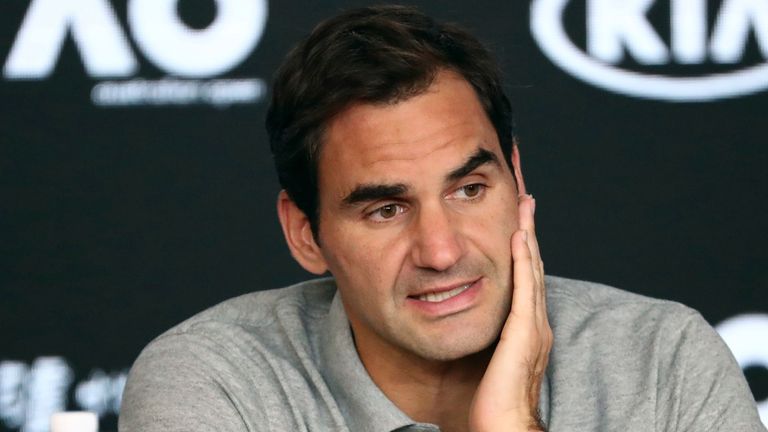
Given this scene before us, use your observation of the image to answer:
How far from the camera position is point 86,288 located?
3.66 metres

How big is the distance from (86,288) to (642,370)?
1778 millimetres

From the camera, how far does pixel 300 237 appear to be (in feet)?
8.71

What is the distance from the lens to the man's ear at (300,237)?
263 centimetres

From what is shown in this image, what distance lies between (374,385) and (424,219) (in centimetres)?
34

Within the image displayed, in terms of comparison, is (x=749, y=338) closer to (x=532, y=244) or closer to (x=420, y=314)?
(x=532, y=244)

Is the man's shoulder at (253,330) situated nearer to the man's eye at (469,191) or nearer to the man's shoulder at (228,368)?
the man's shoulder at (228,368)

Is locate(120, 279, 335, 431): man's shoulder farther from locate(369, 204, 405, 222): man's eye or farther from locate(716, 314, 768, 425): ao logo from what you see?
locate(716, 314, 768, 425): ao logo

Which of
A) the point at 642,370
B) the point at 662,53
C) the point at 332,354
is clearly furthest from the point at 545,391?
the point at 662,53

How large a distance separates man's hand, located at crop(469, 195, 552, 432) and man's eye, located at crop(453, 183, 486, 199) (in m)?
0.11

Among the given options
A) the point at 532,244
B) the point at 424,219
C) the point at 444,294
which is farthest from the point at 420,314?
the point at 532,244

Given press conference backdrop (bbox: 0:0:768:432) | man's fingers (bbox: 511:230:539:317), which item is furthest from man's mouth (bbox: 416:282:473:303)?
press conference backdrop (bbox: 0:0:768:432)

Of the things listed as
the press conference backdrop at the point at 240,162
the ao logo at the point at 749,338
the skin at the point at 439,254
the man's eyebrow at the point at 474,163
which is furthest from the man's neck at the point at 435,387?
the ao logo at the point at 749,338

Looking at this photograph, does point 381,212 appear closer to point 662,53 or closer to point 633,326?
point 633,326

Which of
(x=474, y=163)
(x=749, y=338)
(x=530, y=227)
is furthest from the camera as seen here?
(x=749, y=338)
